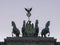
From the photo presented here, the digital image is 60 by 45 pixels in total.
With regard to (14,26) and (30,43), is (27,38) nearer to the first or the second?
(30,43)

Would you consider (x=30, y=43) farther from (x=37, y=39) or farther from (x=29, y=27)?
(x=29, y=27)

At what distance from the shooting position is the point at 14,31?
40.6 m

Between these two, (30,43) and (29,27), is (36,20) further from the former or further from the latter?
(30,43)

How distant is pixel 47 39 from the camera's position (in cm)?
3847

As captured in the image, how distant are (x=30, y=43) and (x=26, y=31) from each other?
2.84 metres

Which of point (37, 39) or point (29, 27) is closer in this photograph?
point (37, 39)

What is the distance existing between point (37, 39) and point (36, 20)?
146 inches

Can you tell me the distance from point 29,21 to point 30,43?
4.75 metres

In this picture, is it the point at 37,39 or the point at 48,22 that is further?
the point at 48,22

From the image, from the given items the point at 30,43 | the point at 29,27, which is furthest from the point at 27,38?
the point at 29,27

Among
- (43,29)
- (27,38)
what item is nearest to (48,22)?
(43,29)

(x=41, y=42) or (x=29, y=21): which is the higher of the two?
(x=29, y=21)

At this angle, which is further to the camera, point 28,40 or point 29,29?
point 29,29

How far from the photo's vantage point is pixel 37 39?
3850 centimetres
